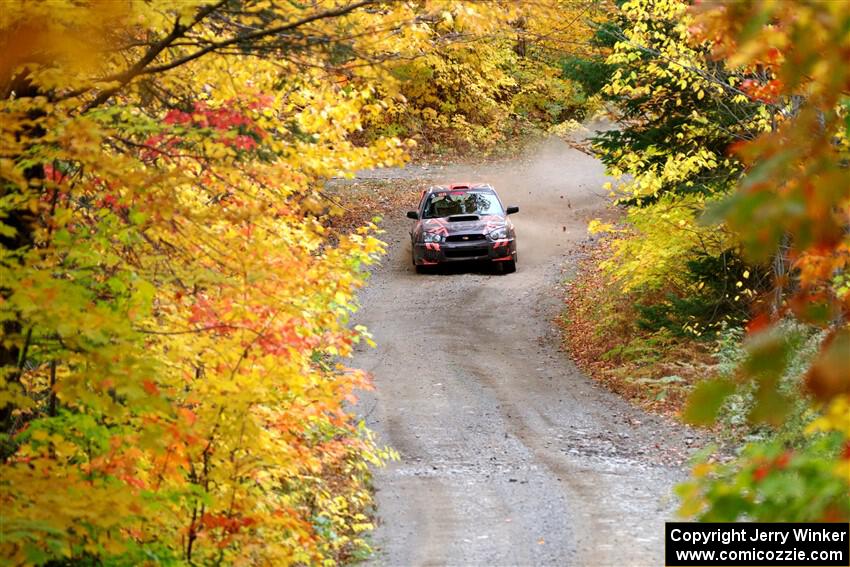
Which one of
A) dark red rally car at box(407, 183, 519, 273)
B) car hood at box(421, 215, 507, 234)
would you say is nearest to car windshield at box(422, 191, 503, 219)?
dark red rally car at box(407, 183, 519, 273)

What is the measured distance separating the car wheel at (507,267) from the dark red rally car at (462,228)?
375mm

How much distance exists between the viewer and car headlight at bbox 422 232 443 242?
21.5 metres

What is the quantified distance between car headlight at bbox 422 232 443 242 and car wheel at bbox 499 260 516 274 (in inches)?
70.5

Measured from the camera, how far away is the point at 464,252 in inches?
846

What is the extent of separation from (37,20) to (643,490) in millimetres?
7626

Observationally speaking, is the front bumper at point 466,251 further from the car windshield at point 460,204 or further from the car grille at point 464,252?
the car windshield at point 460,204

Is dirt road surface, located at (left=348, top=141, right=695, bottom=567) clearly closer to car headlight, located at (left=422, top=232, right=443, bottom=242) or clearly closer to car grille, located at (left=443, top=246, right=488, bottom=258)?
car grille, located at (left=443, top=246, right=488, bottom=258)

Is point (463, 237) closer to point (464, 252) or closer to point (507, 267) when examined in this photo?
point (464, 252)

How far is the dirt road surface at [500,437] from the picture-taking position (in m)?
9.04

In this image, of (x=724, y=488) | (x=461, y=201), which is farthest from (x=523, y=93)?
(x=724, y=488)

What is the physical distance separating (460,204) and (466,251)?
1.10m

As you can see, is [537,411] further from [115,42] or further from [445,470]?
[115,42]

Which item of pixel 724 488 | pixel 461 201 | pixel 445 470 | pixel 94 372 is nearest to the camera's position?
pixel 724 488

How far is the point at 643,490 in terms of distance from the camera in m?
10.4
